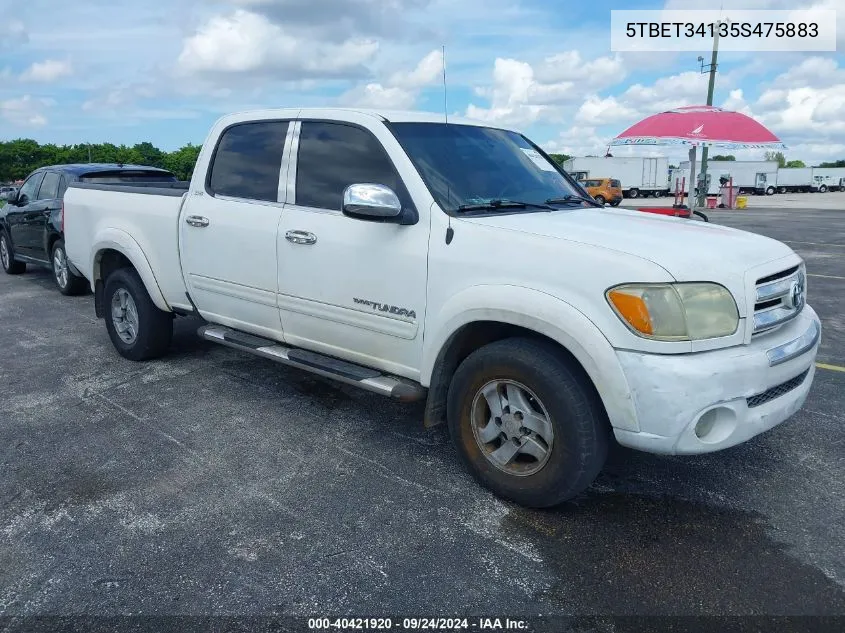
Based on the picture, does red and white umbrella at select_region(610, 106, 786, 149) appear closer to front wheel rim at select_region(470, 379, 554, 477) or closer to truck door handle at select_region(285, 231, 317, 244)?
A: truck door handle at select_region(285, 231, 317, 244)

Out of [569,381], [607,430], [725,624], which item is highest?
[569,381]

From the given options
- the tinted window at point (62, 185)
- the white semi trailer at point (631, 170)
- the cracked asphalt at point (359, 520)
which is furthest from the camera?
the white semi trailer at point (631, 170)

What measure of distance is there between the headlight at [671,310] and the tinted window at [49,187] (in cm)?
866

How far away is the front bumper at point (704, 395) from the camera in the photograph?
279 cm

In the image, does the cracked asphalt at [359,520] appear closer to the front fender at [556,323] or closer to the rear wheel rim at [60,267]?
the front fender at [556,323]

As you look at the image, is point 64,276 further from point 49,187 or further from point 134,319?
point 134,319

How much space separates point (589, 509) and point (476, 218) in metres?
1.54

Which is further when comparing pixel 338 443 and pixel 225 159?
pixel 225 159

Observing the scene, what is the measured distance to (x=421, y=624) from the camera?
8.37 ft

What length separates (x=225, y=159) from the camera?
16.0ft

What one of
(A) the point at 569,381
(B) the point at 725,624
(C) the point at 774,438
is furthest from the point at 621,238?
(C) the point at 774,438

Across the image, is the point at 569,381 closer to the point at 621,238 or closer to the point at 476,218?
the point at 621,238

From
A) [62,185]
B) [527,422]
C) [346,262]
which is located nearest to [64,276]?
[62,185]

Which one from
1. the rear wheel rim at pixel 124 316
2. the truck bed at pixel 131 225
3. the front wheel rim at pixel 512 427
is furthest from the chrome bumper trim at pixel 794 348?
the rear wheel rim at pixel 124 316
